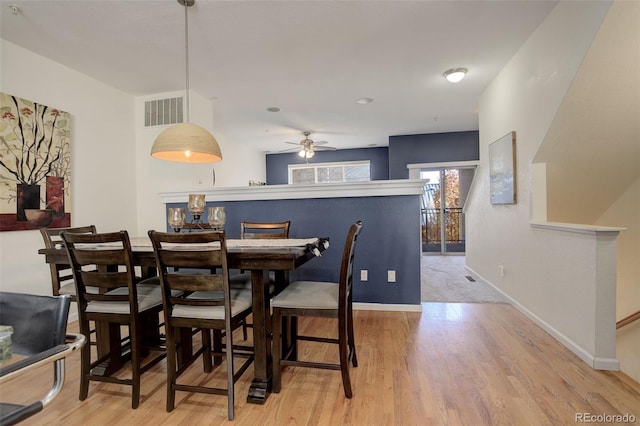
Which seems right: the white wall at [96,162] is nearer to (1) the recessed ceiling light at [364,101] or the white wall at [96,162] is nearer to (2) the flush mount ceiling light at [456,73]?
(1) the recessed ceiling light at [364,101]

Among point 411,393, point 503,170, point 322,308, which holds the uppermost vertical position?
point 503,170

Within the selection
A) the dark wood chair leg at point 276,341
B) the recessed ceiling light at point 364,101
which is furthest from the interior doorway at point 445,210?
the dark wood chair leg at point 276,341

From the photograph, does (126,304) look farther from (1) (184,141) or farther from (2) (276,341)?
(1) (184,141)

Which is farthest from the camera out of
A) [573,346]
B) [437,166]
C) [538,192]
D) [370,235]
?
[437,166]

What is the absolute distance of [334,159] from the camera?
310 inches

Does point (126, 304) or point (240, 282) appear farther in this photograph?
point (240, 282)

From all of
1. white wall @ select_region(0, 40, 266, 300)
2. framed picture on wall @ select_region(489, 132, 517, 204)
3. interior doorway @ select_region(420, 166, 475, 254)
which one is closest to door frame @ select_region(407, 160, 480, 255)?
interior doorway @ select_region(420, 166, 475, 254)

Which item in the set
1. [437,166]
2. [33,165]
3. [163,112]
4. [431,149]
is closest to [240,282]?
[33,165]

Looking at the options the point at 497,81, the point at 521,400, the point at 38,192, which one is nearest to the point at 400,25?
the point at 497,81

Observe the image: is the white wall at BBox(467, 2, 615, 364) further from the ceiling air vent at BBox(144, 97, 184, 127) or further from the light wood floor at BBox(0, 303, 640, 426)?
the ceiling air vent at BBox(144, 97, 184, 127)

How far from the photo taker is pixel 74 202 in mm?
3174

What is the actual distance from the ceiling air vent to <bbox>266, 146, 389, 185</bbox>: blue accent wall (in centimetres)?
439

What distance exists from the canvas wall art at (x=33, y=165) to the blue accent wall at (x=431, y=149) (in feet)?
17.6

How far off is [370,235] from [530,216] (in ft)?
4.75
